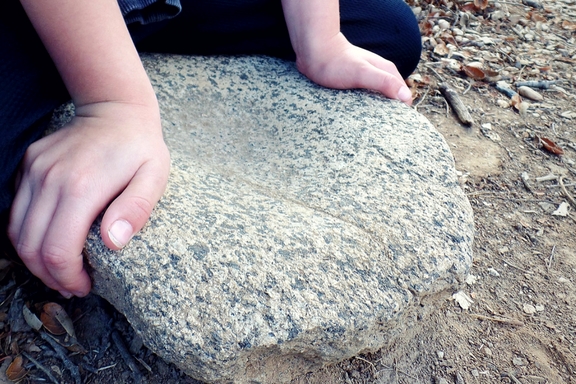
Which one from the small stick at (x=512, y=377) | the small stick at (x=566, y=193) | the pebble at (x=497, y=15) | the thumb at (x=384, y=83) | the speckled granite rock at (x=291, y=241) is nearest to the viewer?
the speckled granite rock at (x=291, y=241)

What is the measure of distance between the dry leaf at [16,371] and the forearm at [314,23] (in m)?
1.07

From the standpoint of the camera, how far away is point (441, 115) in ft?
6.97

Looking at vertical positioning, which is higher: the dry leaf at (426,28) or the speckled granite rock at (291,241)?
the speckled granite rock at (291,241)

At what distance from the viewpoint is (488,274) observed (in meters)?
1.54

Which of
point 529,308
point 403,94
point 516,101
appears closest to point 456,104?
point 516,101

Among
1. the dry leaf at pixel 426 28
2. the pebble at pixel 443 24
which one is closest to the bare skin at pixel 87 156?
the dry leaf at pixel 426 28

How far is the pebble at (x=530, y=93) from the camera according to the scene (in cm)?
230

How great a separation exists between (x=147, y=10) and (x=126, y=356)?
85 cm

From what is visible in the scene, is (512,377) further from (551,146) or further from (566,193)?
(551,146)

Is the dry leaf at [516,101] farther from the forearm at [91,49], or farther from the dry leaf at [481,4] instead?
the forearm at [91,49]

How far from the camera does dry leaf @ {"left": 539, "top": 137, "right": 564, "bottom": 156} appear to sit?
2.00 metres

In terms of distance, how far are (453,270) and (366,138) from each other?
0.38 metres

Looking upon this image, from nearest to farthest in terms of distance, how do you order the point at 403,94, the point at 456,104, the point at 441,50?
1. the point at 403,94
2. the point at 456,104
3. the point at 441,50

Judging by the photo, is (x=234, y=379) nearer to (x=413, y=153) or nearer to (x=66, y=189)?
(x=66, y=189)
